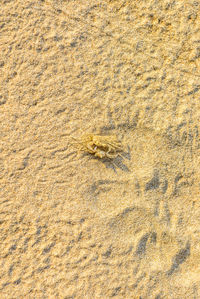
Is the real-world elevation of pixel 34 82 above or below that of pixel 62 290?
above

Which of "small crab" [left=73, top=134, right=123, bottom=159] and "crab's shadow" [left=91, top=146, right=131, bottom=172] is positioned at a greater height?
"small crab" [left=73, top=134, right=123, bottom=159]

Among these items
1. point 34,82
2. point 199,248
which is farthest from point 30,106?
point 199,248

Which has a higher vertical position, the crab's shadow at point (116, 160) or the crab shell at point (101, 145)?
the crab shell at point (101, 145)

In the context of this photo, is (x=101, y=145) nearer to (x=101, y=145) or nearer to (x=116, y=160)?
(x=101, y=145)

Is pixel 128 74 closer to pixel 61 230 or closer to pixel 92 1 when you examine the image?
pixel 92 1
